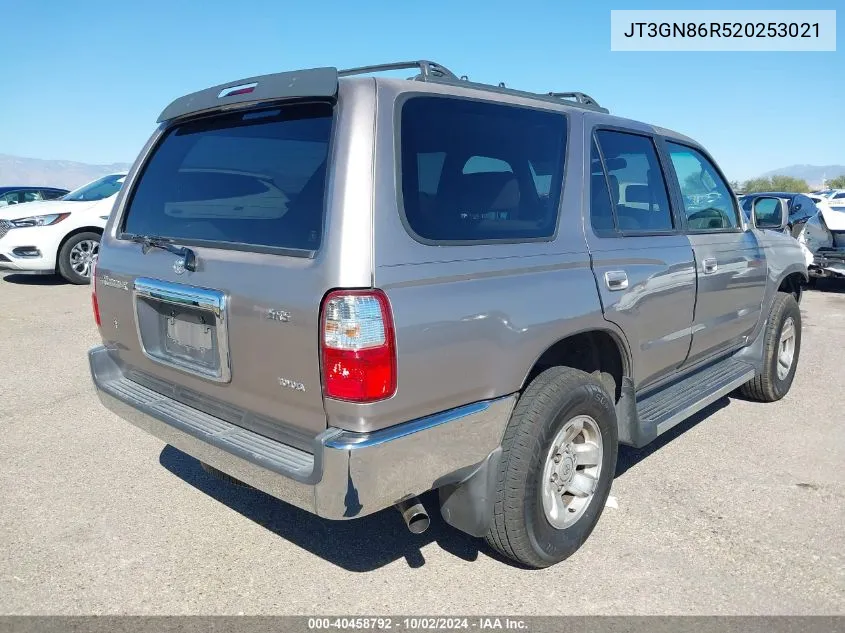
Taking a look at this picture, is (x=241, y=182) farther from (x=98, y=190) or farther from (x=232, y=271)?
(x=98, y=190)

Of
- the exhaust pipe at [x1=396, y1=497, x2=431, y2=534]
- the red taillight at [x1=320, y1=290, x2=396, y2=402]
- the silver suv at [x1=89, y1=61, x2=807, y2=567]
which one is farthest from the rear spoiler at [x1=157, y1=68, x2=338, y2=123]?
the exhaust pipe at [x1=396, y1=497, x2=431, y2=534]

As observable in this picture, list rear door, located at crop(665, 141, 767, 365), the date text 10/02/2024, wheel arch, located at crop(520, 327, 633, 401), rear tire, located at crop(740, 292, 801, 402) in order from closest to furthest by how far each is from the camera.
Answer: the date text 10/02/2024 < wheel arch, located at crop(520, 327, 633, 401) < rear door, located at crop(665, 141, 767, 365) < rear tire, located at crop(740, 292, 801, 402)

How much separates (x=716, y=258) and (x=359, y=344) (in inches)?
109

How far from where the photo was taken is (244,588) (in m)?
2.82

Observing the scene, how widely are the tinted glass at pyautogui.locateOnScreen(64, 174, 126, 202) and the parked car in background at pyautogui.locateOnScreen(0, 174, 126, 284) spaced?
18cm

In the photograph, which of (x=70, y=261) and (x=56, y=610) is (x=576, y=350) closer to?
(x=56, y=610)

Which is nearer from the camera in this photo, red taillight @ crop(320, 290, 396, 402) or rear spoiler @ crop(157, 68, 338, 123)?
red taillight @ crop(320, 290, 396, 402)

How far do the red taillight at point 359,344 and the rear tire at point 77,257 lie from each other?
964 centimetres

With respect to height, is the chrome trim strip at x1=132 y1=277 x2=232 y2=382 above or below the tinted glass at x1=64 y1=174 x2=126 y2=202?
below

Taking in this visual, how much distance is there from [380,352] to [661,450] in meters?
2.77

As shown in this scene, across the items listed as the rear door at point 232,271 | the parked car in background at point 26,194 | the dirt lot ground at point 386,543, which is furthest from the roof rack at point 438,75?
the parked car in background at point 26,194

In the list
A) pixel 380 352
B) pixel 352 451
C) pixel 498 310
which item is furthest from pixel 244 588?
pixel 498 310

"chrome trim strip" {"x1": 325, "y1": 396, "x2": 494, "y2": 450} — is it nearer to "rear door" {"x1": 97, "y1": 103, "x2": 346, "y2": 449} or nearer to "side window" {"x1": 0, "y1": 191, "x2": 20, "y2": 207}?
"rear door" {"x1": 97, "y1": 103, "x2": 346, "y2": 449}

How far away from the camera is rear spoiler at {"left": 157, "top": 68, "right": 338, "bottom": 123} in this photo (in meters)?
2.41
